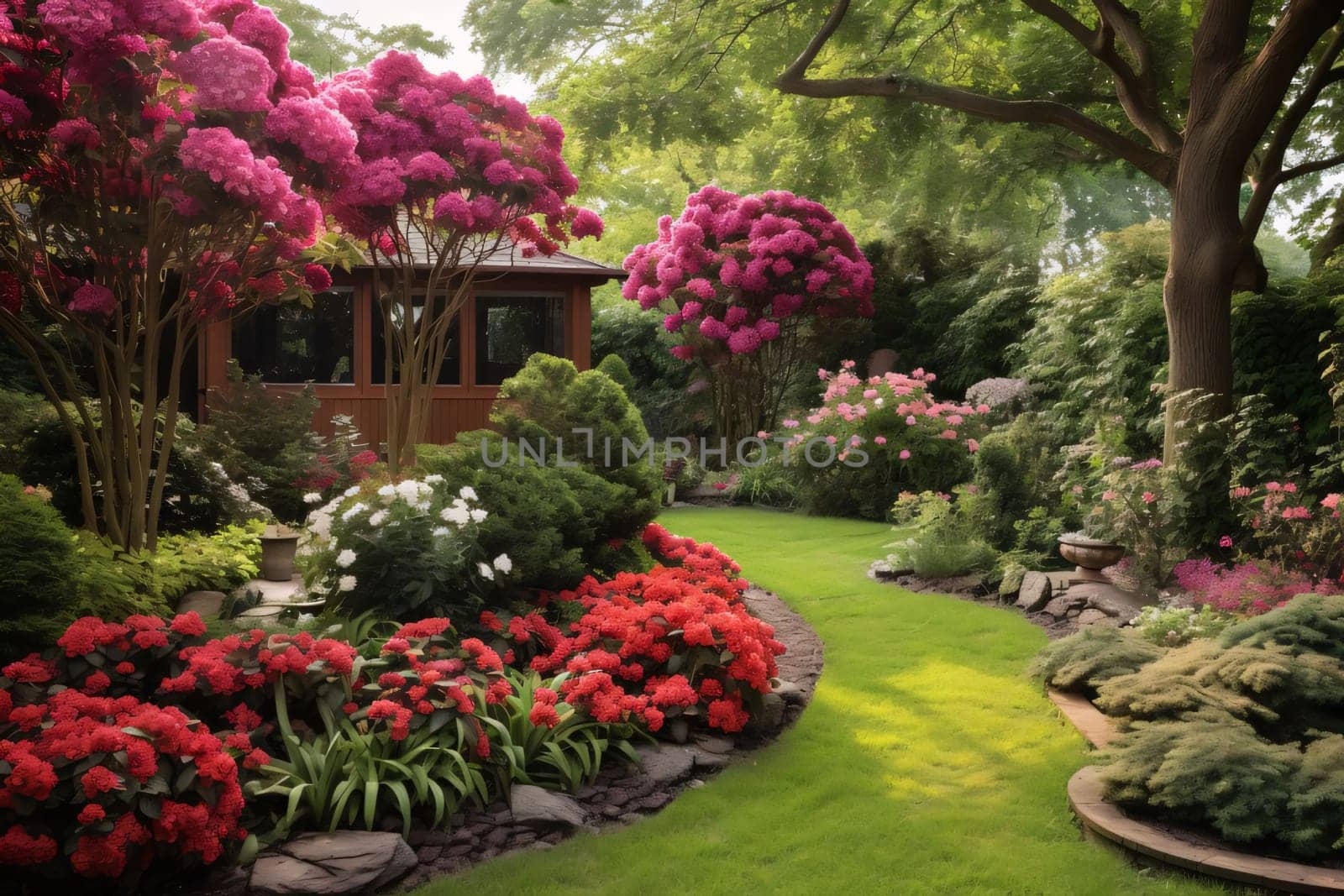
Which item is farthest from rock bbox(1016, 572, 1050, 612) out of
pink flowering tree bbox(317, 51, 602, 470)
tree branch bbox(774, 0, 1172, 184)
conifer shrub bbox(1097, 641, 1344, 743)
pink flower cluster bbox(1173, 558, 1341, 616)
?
pink flowering tree bbox(317, 51, 602, 470)

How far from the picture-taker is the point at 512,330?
1391 centimetres

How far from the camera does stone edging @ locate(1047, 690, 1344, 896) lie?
311 cm

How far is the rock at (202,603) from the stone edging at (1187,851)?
406 cm

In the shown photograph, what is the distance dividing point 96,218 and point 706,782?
159 inches

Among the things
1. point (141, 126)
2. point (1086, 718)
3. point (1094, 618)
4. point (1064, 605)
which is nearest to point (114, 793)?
point (141, 126)

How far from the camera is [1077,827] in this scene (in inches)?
146

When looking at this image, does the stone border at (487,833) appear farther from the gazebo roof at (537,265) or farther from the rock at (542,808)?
the gazebo roof at (537,265)

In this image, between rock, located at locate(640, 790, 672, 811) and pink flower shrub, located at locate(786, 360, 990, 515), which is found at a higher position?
pink flower shrub, located at locate(786, 360, 990, 515)

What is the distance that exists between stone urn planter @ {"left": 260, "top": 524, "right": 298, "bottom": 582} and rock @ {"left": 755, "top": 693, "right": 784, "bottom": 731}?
3052mm

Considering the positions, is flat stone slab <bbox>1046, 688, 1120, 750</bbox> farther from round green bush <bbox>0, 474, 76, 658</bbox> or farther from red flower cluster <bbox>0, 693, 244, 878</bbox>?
round green bush <bbox>0, 474, 76, 658</bbox>

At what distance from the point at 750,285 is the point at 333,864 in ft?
38.8

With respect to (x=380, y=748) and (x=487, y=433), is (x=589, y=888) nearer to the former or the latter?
(x=380, y=748)

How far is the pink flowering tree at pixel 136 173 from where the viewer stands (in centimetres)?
450

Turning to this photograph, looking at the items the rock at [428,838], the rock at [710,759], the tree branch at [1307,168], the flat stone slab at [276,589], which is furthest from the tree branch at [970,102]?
the rock at [428,838]
